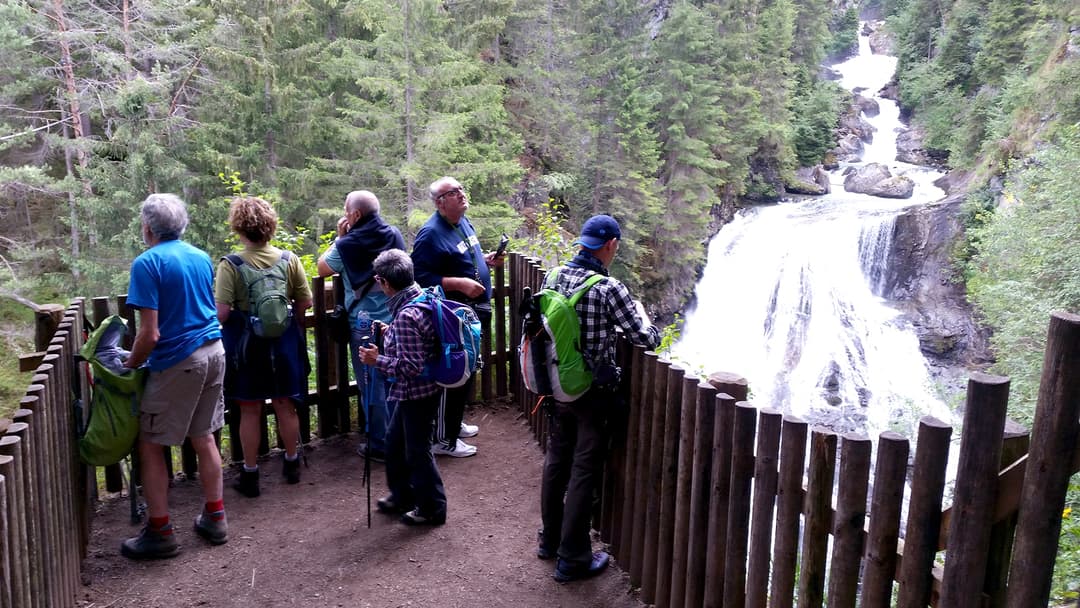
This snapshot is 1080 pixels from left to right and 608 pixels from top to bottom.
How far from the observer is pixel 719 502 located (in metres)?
3.40

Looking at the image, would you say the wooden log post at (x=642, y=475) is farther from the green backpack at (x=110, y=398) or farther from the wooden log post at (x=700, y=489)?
the green backpack at (x=110, y=398)

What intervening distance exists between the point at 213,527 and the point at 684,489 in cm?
301

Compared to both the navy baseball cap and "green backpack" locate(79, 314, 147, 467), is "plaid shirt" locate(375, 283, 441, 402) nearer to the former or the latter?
the navy baseball cap

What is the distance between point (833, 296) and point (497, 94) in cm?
1239

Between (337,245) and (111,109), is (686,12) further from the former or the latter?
(337,245)

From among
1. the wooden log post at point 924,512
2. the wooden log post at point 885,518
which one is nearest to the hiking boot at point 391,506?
the wooden log post at point 885,518

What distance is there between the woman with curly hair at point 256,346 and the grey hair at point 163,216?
0.59 meters

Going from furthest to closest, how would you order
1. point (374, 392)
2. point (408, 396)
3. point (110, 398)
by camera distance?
point (374, 392), point (408, 396), point (110, 398)

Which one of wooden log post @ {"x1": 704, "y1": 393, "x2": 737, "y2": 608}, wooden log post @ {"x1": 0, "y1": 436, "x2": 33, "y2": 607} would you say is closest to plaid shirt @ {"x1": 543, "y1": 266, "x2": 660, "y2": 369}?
wooden log post @ {"x1": 704, "y1": 393, "x2": 737, "y2": 608}

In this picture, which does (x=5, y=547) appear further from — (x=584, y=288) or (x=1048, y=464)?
(x=1048, y=464)

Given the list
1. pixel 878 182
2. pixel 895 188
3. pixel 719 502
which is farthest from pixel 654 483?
pixel 878 182

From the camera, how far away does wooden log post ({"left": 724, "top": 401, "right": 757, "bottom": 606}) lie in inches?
127

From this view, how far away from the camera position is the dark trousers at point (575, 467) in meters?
4.15

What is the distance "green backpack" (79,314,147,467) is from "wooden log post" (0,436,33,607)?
1244mm
